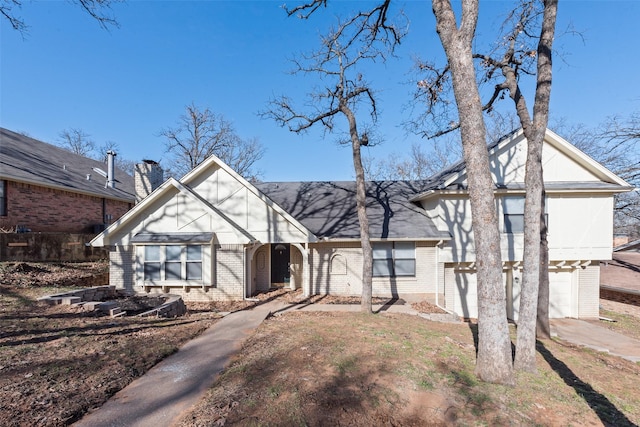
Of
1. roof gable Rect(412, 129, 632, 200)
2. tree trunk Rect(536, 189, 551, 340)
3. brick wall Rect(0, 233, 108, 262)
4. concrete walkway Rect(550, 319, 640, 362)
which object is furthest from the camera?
roof gable Rect(412, 129, 632, 200)

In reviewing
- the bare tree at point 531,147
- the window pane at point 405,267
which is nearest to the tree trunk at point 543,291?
the bare tree at point 531,147

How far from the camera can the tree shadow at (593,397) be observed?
4305 millimetres

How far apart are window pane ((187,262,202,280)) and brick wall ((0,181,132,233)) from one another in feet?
31.6

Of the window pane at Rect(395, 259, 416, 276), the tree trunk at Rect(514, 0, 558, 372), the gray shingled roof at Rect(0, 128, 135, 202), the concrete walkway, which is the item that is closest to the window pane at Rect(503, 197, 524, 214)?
the window pane at Rect(395, 259, 416, 276)

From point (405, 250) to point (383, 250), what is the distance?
902mm

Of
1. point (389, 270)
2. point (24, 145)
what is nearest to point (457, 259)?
point (389, 270)

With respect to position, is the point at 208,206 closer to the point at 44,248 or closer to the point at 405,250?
the point at 44,248

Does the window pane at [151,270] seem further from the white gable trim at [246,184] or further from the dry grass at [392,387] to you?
the dry grass at [392,387]

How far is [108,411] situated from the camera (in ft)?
11.9

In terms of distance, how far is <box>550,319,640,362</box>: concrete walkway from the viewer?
8.70m

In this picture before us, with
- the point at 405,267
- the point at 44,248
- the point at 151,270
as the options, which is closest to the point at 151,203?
the point at 151,270

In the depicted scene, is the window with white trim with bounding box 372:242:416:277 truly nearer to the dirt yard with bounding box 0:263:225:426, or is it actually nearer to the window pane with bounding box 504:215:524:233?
the window pane with bounding box 504:215:524:233

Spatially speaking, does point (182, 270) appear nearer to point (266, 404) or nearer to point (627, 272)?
point (266, 404)

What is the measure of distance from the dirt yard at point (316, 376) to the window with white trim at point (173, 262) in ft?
10.3
